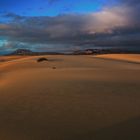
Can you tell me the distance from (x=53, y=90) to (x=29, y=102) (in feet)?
5.69

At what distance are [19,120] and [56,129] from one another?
3.53 ft

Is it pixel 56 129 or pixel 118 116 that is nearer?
pixel 56 129

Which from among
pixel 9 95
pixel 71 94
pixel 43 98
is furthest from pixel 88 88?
pixel 9 95

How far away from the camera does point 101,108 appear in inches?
277

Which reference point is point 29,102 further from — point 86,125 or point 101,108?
point 86,125

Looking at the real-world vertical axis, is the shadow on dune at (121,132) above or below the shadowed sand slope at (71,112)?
above

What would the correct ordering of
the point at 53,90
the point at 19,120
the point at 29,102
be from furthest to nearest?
1. the point at 53,90
2. the point at 29,102
3. the point at 19,120

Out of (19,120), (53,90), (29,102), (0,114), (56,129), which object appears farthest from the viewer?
(53,90)

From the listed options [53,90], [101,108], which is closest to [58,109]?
[101,108]

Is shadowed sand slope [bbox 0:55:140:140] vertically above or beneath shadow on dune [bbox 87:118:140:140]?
beneath

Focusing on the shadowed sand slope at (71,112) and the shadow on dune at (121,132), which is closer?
the shadow on dune at (121,132)

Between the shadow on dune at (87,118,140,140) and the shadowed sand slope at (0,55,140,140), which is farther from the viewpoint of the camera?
the shadowed sand slope at (0,55,140,140)

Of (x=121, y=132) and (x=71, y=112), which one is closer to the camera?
(x=121, y=132)

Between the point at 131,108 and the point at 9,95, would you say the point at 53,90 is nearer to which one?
the point at 9,95
